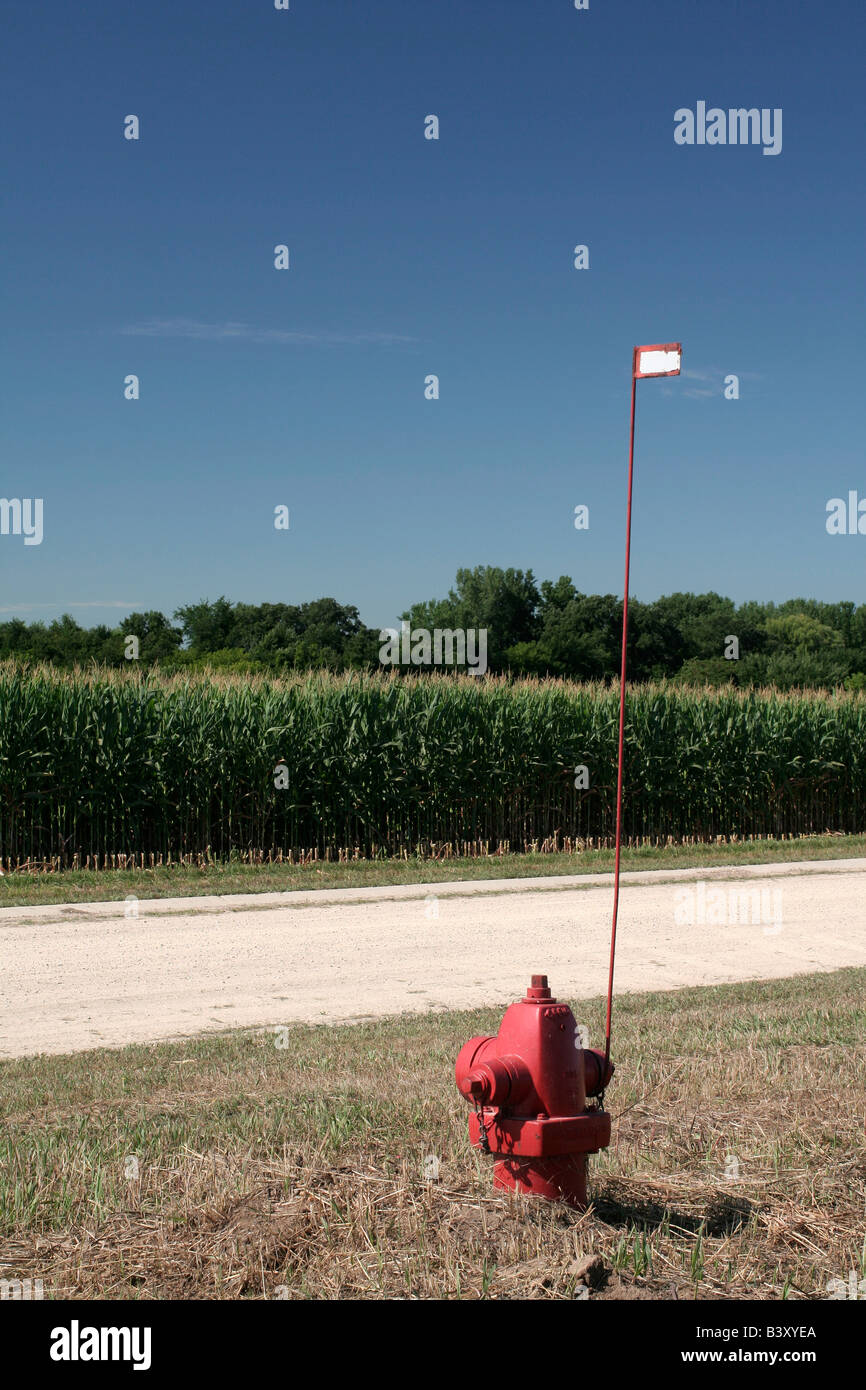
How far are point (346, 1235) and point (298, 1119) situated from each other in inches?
51.6

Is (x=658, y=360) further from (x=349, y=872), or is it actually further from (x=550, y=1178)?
(x=349, y=872)

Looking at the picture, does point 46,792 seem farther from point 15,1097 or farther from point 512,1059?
point 512,1059

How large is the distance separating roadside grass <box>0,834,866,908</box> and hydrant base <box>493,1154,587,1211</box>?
10.2 metres

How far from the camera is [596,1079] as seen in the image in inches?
152

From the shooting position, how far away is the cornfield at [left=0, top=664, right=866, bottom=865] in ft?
53.1

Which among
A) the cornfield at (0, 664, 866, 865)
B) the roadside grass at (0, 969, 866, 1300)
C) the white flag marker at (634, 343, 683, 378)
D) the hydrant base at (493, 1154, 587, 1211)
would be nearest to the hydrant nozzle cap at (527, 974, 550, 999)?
the hydrant base at (493, 1154, 587, 1211)

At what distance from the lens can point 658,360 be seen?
409 cm

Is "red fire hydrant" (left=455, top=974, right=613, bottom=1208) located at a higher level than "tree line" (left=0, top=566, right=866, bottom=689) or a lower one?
lower

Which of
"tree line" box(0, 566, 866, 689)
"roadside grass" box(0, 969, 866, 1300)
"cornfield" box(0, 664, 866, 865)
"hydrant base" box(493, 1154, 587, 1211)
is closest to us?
"roadside grass" box(0, 969, 866, 1300)

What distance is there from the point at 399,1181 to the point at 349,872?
12.1 meters

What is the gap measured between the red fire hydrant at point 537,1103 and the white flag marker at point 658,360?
84.4 inches

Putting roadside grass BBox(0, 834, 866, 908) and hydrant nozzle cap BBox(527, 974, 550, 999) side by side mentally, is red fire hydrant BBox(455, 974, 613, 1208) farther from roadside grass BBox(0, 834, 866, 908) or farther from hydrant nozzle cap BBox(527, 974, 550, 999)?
roadside grass BBox(0, 834, 866, 908)
